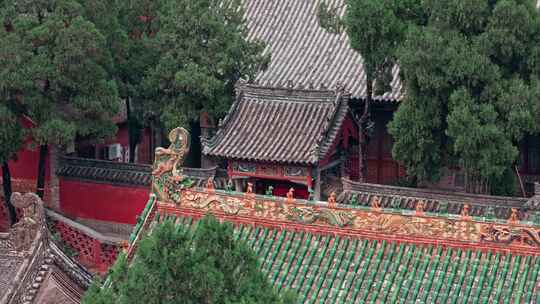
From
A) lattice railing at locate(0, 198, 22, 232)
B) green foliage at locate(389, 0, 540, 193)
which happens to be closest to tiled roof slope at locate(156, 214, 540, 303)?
green foliage at locate(389, 0, 540, 193)

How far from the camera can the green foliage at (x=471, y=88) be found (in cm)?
2841

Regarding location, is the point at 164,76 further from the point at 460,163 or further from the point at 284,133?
the point at 460,163

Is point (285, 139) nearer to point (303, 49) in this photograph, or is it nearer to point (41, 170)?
point (303, 49)

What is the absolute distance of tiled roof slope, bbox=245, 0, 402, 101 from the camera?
117 feet

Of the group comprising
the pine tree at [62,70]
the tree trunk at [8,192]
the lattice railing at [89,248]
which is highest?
the pine tree at [62,70]

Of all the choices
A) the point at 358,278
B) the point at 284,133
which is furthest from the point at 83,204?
the point at 358,278

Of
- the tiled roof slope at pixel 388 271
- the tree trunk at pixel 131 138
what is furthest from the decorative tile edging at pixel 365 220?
the tree trunk at pixel 131 138

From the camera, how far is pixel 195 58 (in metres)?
33.6

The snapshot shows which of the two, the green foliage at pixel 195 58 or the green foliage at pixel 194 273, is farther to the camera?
the green foliage at pixel 195 58

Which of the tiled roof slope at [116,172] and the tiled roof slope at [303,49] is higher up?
the tiled roof slope at [303,49]

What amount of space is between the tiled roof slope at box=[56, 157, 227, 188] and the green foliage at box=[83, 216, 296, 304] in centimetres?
1829

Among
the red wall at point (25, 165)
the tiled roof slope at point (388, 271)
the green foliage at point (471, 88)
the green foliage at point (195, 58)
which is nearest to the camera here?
the tiled roof slope at point (388, 271)

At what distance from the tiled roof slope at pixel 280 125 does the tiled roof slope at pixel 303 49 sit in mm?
1900

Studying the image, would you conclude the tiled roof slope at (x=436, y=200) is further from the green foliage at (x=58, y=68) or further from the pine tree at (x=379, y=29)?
the green foliage at (x=58, y=68)
